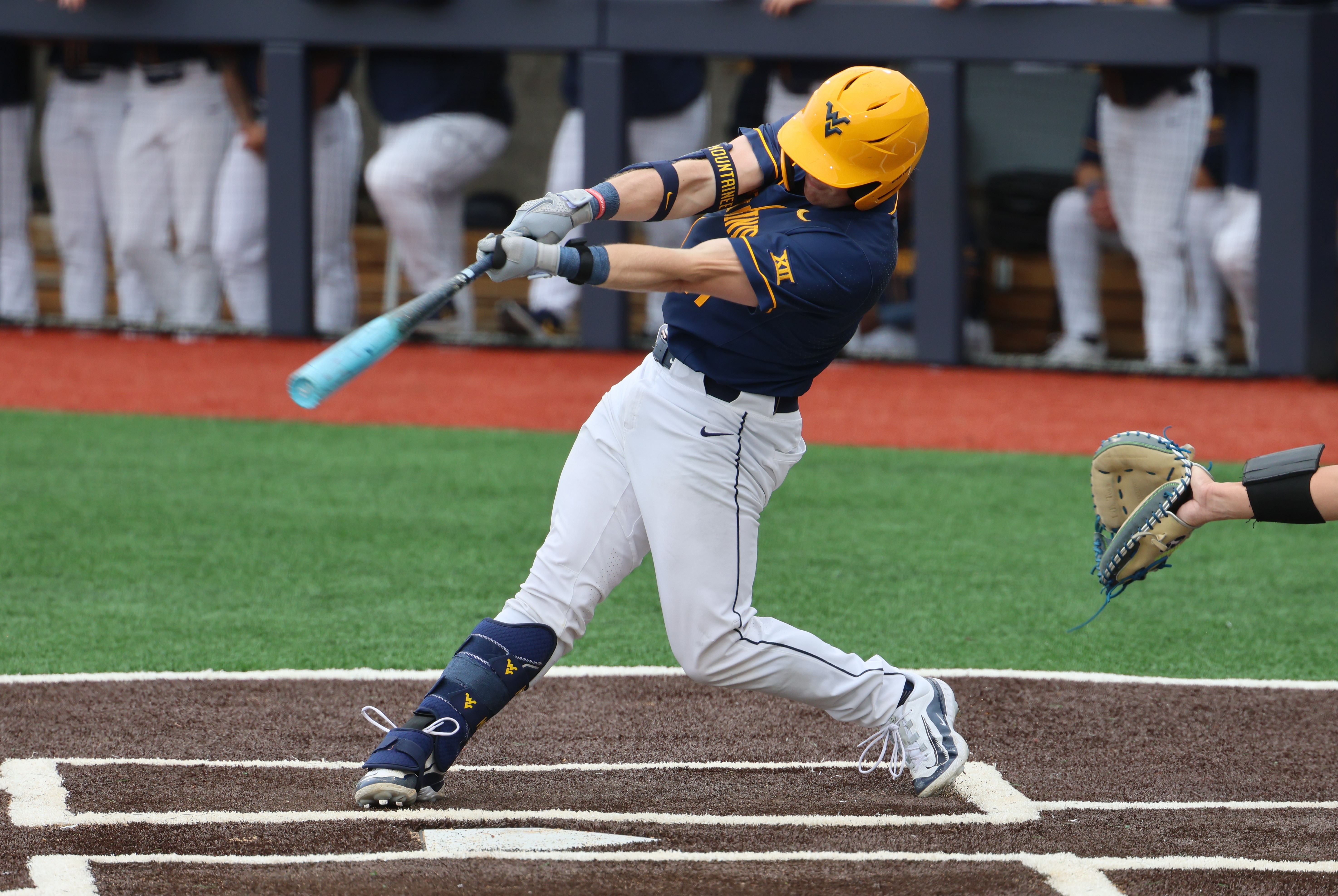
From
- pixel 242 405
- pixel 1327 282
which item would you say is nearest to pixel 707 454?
pixel 242 405

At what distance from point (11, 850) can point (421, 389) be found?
Result: 6.28 metres

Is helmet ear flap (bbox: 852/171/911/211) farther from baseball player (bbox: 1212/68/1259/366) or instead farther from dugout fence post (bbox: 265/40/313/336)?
dugout fence post (bbox: 265/40/313/336)

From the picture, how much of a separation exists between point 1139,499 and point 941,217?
20.3 feet

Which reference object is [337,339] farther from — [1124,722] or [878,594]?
[1124,722]

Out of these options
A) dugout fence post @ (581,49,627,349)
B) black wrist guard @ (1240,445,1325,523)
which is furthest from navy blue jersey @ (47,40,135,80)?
black wrist guard @ (1240,445,1325,523)

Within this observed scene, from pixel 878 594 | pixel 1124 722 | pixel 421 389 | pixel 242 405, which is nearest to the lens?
pixel 1124 722

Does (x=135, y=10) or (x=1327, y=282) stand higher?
(x=135, y=10)

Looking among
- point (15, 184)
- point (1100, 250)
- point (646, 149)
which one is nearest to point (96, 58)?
point (15, 184)

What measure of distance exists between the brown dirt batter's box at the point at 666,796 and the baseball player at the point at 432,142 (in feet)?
19.8

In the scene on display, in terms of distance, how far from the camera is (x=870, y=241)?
3.37m

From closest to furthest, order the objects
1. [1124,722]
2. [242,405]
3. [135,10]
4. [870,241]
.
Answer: [870,241], [1124,722], [242,405], [135,10]

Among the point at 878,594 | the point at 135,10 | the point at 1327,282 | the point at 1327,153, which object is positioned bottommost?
the point at 878,594

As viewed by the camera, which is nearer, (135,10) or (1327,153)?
(1327,153)

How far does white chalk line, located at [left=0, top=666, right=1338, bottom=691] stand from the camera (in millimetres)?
4336
